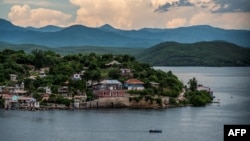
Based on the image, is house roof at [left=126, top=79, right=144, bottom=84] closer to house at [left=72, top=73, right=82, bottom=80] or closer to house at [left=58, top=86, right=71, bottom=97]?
house at [left=72, top=73, right=82, bottom=80]

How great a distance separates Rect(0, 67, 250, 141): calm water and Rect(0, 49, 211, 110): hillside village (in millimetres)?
985

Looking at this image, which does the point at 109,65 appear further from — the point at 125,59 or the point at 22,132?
the point at 22,132

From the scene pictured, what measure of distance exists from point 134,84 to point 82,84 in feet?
5.49

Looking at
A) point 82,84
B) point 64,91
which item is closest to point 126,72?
point 82,84

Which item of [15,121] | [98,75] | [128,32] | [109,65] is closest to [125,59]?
[109,65]

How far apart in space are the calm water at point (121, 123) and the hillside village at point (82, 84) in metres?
0.99

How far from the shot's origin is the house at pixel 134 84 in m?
21.2

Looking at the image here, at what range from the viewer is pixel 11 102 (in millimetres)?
19656

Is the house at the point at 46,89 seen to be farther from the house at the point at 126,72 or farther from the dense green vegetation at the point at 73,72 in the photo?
the house at the point at 126,72

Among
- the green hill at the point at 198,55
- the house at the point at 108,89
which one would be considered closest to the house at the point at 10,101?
the house at the point at 108,89

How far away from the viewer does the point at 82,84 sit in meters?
21.2

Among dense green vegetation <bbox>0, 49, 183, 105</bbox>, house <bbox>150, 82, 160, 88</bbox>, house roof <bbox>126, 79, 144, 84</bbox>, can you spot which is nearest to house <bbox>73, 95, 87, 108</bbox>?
dense green vegetation <bbox>0, 49, 183, 105</bbox>

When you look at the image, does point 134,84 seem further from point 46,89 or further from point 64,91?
point 46,89

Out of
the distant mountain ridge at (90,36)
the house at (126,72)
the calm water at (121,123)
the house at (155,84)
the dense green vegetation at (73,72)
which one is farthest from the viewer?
the distant mountain ridge at (90,36)
